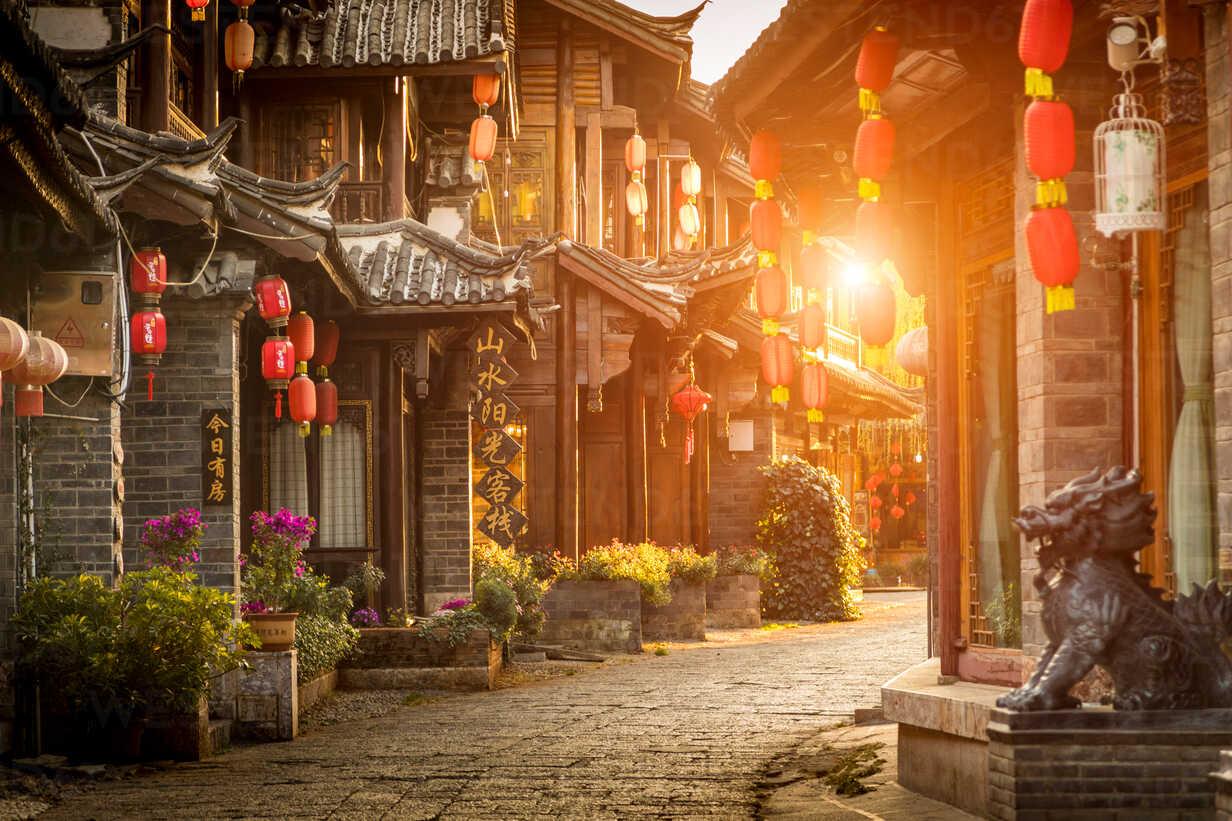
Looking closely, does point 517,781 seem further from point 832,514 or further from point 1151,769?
point 832,514

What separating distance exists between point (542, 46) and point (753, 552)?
8614 mm

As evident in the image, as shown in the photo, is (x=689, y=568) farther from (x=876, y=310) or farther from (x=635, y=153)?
(x=876, y=310)

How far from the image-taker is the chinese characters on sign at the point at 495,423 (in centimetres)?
2044

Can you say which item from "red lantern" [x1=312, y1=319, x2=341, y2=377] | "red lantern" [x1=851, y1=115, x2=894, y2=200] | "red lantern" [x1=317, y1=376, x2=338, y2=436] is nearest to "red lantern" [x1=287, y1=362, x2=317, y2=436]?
Answer: "red lantern" [x1=317, y1=376, x2=338, y2=436]

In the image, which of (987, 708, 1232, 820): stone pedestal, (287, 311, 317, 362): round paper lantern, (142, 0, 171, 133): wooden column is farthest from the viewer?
(287, 311, 317, 362): round paper lantern

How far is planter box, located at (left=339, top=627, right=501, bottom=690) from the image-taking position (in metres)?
17.6

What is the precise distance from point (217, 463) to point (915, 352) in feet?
18.8

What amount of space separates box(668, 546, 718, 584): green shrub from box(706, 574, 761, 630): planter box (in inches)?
92.6

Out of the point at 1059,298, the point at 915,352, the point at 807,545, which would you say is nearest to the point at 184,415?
the point at 915,352

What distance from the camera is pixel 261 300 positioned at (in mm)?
14734

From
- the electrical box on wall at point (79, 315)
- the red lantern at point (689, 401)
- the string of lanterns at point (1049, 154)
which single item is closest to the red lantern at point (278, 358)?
the electrical box on wall at point (79, 315)

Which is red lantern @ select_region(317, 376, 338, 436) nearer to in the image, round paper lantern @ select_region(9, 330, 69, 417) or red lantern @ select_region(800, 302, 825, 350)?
red lantern @ select_region(800, 302, 825, 350)

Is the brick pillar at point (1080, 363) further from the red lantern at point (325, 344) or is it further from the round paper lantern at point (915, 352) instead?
the red lantern at point (325, 344)

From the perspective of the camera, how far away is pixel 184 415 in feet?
48.3
